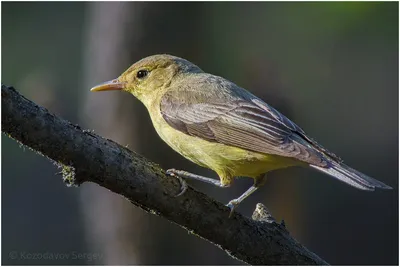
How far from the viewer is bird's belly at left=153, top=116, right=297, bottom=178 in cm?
466

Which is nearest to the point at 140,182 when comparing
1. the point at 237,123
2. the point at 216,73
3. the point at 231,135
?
the point at 231,135

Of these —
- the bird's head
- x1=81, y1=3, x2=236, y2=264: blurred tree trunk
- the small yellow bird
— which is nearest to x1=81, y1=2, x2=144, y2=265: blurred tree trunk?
x1=81, y1=3, x2=236, y2=264: blurred tree trunk

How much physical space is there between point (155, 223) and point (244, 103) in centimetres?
288

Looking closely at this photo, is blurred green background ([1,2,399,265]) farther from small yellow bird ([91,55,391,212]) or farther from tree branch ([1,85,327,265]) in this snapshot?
tree branch ([1,85,327,265])

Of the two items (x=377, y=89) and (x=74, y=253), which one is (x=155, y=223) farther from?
(x=377, y=89)

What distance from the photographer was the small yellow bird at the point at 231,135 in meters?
4.49

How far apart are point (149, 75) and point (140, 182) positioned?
7.04ft

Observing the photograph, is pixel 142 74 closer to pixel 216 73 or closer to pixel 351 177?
pixel 351 177

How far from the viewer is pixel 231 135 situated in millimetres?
4809

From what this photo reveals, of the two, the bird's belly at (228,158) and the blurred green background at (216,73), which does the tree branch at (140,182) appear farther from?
the blurred green background at (216,73)

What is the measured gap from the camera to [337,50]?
47.4 ft

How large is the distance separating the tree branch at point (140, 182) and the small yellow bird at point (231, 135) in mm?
190

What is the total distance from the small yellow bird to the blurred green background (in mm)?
1424

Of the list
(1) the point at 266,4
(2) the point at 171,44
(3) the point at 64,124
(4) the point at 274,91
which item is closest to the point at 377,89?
(1) the point at 266,4
